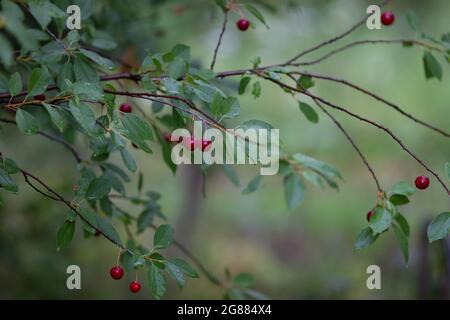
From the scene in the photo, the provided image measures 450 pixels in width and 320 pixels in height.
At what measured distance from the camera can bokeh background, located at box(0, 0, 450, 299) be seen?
2.38 meters

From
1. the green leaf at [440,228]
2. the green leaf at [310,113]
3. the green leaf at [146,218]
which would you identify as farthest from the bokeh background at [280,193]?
the green leaf at [440,228]

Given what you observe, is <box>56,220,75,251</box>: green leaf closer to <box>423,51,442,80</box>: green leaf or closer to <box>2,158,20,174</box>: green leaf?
<box>2,158,20,174</box>: green leaf

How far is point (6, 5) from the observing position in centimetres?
79

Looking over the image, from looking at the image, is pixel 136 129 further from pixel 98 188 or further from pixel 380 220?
pixel 380 220

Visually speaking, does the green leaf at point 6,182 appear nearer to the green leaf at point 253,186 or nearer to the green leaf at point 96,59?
the green leaf at point 96,59

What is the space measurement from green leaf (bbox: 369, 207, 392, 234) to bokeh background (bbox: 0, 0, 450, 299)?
42.8 inches

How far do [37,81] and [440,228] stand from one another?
2.25 feet

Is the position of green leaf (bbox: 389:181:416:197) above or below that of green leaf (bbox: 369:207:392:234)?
above

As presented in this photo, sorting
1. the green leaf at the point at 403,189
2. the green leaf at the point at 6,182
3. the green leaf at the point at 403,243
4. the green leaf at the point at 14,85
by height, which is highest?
the green leaf at the point at 14,85

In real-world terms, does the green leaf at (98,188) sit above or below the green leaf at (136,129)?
A: below

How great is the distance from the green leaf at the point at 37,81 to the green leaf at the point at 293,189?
24.2 inches

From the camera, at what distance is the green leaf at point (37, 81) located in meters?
0.94

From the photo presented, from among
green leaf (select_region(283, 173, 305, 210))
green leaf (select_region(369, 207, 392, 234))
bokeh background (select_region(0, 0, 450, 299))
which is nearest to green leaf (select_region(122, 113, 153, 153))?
green leaf (select_region(369, 207, 392, 234))
